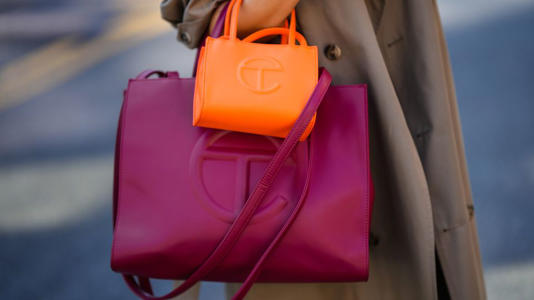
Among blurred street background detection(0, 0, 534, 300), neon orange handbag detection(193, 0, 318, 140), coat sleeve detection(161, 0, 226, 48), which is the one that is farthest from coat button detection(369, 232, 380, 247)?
blurred street background detection(0, 0, 534, 300)

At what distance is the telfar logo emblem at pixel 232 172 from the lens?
65cm

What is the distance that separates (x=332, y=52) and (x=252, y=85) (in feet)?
0.69

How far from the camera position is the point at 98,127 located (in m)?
1.80

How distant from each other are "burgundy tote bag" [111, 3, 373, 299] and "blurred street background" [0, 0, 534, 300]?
0.89m

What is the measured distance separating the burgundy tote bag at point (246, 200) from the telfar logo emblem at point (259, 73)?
0.20ft

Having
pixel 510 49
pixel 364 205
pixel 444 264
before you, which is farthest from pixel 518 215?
pixel 364 205

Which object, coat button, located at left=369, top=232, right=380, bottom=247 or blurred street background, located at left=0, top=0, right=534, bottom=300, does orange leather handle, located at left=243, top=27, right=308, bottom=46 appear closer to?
coat button, located at left=369, top=232, right=380, bottom=247

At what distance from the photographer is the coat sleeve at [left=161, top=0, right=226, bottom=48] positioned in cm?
75

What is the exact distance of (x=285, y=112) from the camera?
63 centimetres

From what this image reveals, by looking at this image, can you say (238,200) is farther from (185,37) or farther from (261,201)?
(185,37)

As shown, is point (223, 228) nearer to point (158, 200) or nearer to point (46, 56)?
point (158, 200)

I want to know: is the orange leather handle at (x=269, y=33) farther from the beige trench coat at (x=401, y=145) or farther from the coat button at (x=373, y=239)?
the coat button at (x=373, y=239)

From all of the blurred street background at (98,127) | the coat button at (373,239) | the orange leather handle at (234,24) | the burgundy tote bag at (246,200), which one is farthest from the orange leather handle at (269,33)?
the blurred street background at (98,127)

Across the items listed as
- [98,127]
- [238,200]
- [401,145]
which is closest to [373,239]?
[401,145]
